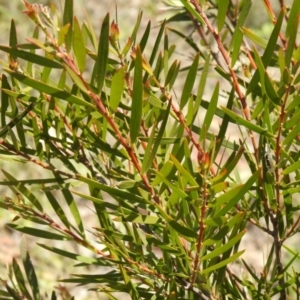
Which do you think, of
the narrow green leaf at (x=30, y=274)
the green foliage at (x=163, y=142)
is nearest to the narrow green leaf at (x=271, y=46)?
the green foliage at (x=163, y=142)

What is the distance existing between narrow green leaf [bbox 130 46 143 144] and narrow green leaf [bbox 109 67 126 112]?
1 cm

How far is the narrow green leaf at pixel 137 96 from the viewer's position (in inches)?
12.7

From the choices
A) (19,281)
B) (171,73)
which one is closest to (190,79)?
(171,73)

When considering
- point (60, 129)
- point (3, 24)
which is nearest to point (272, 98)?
point (60, 129)

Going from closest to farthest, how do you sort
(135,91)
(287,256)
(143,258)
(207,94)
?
(135,91) → (143,258) → (287,256) → (207,94)

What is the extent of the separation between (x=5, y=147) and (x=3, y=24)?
2.96m

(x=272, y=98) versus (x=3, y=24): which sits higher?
(x=3, y=24)

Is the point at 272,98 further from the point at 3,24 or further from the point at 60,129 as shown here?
the point at 3,24

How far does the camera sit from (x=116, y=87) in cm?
35

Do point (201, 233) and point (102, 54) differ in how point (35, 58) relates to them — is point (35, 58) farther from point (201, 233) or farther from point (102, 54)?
point (201, 233)

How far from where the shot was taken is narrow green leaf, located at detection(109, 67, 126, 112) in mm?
340

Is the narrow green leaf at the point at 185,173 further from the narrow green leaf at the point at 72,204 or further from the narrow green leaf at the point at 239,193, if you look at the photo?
the narrow green leaf at the point at 72,204

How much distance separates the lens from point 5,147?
0.47 metres

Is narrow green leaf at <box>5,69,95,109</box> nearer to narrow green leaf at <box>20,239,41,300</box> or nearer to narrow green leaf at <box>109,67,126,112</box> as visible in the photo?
narrow green leaf at <box>109,67,126,112</box>
